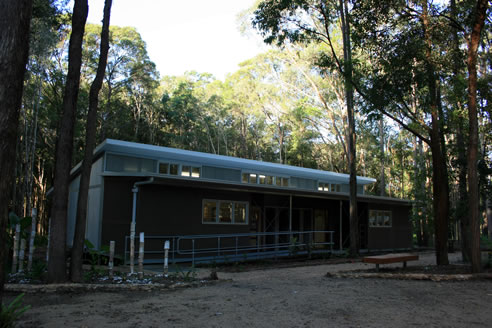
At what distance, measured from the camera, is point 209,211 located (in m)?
14.6

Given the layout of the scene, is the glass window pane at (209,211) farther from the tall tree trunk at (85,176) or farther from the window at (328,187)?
the window at (328,187)

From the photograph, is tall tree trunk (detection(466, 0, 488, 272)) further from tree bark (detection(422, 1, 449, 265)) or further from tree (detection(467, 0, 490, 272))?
tree bark (detection(422, 1, 449, 265))

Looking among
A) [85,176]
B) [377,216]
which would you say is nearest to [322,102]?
[377,216]

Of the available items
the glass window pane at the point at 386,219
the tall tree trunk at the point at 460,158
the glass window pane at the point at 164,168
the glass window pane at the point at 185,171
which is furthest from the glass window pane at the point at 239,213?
the glass window pane at the point at 386,219

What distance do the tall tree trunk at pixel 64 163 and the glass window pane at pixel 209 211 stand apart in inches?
277

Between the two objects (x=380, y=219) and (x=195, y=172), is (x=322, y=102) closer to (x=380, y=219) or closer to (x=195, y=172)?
(x=380, y=219)

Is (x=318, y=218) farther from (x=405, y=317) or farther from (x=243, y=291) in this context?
(x=405, y=317)

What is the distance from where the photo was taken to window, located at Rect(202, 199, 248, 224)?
14.6m

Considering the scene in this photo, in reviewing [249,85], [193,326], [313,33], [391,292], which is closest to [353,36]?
[313,33]

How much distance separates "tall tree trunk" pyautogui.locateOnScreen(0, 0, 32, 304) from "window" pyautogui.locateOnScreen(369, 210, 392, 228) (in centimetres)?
1883

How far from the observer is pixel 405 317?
535 centimetres

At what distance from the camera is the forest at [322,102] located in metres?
12.0

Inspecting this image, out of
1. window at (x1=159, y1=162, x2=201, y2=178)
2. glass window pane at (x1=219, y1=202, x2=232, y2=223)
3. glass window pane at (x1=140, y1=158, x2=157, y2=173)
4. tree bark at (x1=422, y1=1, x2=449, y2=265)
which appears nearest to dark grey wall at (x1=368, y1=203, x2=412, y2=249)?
tree bark at (x1=422, y1=1, x2=449, y2=265)

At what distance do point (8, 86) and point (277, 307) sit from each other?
14.9ft
